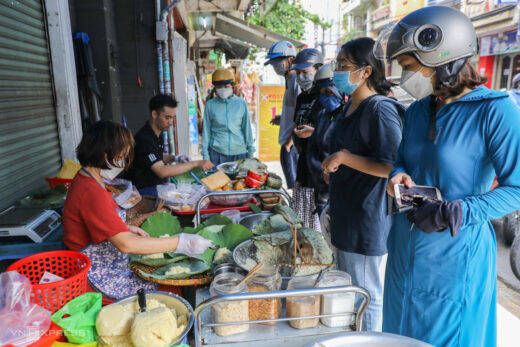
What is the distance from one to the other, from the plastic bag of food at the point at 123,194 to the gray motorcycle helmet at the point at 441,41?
2.13 metres

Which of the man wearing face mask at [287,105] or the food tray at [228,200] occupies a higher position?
the man wearing face mask at [287,105]

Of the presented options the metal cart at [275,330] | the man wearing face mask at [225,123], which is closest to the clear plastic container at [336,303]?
the metal cart at [275,330]

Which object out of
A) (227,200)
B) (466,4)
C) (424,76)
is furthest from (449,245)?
(466,4)

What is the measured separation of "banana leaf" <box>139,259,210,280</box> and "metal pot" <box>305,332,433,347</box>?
774mm

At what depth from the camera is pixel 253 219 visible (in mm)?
2535

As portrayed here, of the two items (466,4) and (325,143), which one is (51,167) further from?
Answer: (466,4)

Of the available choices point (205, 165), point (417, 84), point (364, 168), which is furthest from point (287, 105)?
point (417, 84)

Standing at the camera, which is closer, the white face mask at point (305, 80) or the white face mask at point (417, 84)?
the white face mask at point (417, 84)

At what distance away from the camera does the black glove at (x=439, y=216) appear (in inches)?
52.6

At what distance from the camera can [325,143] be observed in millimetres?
3299

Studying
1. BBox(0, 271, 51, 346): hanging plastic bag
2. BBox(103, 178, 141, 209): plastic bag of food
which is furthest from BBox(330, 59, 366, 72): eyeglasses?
BBox(0, 271, 51, 346): hanging plastic bag

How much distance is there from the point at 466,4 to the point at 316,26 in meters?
8.35

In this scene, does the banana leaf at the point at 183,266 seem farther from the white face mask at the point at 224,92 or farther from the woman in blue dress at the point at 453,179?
the white face mask at the point at 224,92

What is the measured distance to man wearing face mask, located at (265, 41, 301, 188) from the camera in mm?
4879
